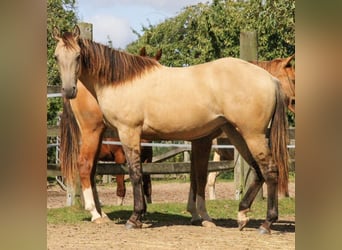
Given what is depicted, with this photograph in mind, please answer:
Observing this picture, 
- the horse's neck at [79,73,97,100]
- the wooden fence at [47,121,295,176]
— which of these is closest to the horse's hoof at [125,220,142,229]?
the horse's neck at [79,73,97,100]

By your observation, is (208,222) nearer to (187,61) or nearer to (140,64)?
(140,64)

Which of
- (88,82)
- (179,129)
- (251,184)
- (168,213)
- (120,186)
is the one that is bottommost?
(168,213)

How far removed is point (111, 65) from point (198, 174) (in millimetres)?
1114

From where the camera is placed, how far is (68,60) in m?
3.58

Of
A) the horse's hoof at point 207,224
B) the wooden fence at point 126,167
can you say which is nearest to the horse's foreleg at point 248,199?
the horse's hoof at point 207,224

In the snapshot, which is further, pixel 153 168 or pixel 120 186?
pixel 120 186

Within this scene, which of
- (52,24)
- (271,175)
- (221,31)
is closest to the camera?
(271,175)

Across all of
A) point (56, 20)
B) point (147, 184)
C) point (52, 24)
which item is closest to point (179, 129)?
point (147, 184)

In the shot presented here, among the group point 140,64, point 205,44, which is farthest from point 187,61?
point 140,64

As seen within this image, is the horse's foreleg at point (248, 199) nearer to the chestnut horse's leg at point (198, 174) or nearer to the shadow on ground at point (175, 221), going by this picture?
the shadow on ground at point (175, 221)

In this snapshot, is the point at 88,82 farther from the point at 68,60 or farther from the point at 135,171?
the point at 135,171

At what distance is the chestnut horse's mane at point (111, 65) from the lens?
12.6 ft

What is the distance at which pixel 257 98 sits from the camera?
11.4 feet
